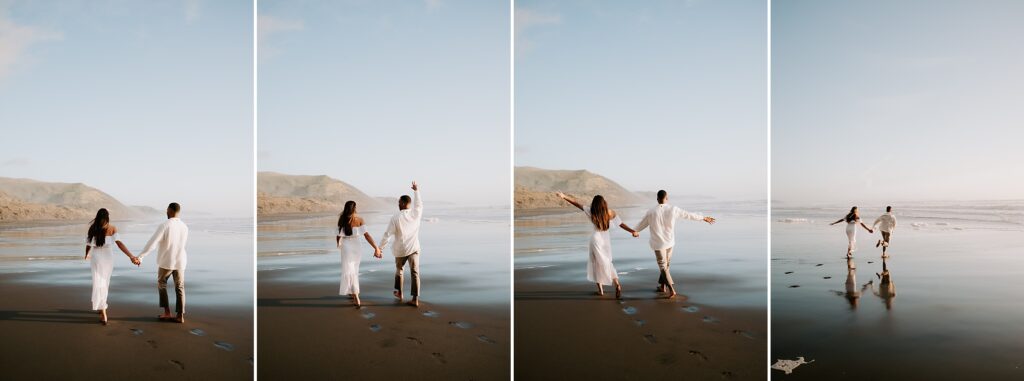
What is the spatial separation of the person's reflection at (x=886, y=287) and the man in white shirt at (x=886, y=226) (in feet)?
1.16

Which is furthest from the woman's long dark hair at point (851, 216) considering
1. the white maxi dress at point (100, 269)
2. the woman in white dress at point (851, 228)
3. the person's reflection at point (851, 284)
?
the white maxi dress at point (100, 269)

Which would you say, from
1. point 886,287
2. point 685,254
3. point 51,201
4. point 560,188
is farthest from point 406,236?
point 886,287

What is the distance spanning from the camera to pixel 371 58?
5.38 m

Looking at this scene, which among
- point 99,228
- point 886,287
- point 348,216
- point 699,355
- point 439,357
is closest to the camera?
point 699,355

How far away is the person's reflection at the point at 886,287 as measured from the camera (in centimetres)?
480

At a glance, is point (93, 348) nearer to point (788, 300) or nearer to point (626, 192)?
point (626, 192)

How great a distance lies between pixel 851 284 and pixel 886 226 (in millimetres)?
1034

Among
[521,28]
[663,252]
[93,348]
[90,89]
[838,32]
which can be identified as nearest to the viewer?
[93,348]

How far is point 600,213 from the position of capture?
4383mm

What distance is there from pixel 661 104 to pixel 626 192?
2.86 ft

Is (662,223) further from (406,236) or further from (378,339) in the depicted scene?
(378,339)

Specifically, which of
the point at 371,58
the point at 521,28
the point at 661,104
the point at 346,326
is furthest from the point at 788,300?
the point at 371,58

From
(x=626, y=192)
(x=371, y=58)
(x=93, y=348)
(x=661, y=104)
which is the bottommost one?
(x=93, y=348)

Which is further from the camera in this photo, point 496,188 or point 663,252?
A: point 496,188
